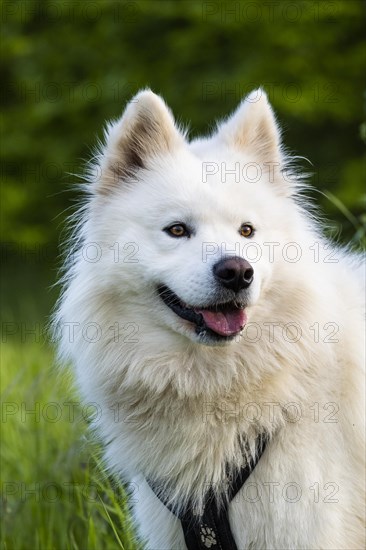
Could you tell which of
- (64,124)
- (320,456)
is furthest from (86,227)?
(64,124)

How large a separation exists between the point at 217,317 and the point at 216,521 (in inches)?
33.8

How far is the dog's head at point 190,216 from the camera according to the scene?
3.41 metres

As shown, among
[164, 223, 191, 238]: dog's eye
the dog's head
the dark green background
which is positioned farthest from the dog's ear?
the dark green background

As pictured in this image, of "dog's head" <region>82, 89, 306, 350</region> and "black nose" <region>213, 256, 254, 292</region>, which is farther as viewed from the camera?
"dog's head" <region>82, 89, 306, 350</region>

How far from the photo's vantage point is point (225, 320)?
3.45 m

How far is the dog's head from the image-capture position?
3410 millimetres

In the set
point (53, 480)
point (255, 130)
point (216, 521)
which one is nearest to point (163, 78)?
point (53, 480)

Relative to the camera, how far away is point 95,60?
17438 millimetres

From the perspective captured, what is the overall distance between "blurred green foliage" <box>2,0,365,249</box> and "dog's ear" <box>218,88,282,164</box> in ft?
32.3


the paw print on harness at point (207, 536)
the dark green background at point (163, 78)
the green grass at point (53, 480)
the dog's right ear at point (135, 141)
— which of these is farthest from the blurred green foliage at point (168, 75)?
the paw print on harness at point (207, 536)

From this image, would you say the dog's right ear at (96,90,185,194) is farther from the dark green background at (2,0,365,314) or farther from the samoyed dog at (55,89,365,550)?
the dark green background at (2,0,365,314)

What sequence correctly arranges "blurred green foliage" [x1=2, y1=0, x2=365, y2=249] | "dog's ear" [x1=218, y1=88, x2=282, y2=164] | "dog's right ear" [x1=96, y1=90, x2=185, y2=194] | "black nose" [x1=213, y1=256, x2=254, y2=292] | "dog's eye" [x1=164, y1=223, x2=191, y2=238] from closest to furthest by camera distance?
1. "black nose" [x1=213, y1=256, x2=254, y2=292]
2. "dog's eye" [x1=164, y1=223, x2=191, y2=238]
3. "dog's right ear" [x1=96, y1=90, x2=185, y2=194]
4. "dog's ear" [x1=218, y1=88, x2=282, y2=164]
5. "blurred green foliage" [x1=2, y1=0, x2=365, y2=249]

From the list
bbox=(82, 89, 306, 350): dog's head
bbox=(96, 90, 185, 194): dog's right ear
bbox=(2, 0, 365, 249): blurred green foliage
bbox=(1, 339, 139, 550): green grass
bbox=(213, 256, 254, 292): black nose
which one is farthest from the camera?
bbox=(2, 0, 365, 249): blurred green foliage

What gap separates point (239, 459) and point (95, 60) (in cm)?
1518
